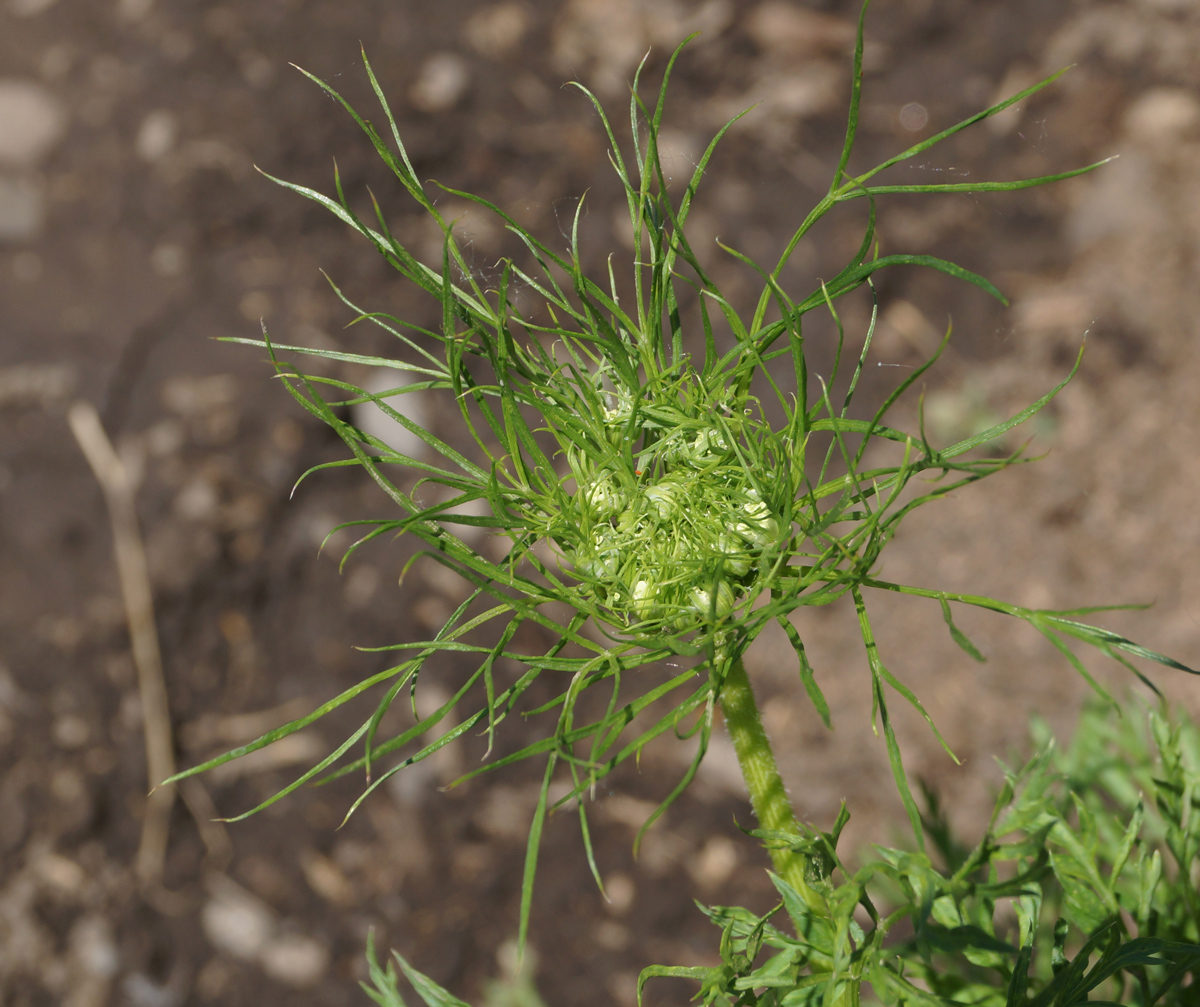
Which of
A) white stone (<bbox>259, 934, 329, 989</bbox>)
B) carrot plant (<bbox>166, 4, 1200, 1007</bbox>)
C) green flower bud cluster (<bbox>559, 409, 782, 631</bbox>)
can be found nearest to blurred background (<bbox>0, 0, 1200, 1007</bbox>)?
white stone (<bbox>259, 934, 329, 989</bbox>)

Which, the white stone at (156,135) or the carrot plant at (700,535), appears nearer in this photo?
the carrot plant at (700,535)

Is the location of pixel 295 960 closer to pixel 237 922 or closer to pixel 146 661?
pixel 237 922

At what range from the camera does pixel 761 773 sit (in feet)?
2.68

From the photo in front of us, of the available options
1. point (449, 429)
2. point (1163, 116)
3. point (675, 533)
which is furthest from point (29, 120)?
point (1163, 116)

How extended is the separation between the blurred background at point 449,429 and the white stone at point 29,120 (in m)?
0.05

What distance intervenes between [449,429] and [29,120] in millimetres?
1383

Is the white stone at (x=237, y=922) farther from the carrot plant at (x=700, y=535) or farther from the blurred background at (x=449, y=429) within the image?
the carrot plant at (x=700, y=535)

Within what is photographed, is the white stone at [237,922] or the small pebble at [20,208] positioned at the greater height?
the small pebble at [20,208]

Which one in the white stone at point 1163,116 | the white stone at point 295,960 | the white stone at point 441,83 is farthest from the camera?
the white stone at point 441,83

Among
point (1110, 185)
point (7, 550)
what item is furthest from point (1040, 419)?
point (7, 550)

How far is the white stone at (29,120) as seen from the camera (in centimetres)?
248

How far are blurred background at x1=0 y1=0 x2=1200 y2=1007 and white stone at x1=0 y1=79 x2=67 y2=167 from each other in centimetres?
5

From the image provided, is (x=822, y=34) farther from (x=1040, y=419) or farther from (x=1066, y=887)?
(x=1066, y=887)

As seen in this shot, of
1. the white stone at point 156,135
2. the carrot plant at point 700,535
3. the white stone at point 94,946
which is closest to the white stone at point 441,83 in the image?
the white stone at point 156,135
